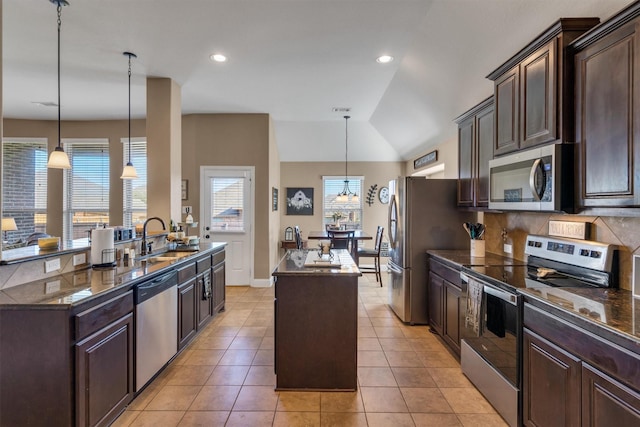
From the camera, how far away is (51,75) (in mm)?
3959

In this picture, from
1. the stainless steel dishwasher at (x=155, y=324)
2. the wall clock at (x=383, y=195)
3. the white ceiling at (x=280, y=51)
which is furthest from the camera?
the wall clock at (x=383, y=195)

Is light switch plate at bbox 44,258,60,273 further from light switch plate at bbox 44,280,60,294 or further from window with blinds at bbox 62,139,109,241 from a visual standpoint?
window with blinds at bbox 62,139,109,241

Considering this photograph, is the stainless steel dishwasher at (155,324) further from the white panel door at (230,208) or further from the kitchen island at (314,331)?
the white panel door at (230,208)

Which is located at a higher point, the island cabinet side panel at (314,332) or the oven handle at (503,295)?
the oven handle at (503,295)

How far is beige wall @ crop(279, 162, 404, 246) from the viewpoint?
24.5 ft

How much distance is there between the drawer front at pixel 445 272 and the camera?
2965 millimetres

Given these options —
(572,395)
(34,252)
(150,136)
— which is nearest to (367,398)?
(572,395)

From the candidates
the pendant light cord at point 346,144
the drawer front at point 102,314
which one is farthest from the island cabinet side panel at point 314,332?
the pendant light cord at point 346,144

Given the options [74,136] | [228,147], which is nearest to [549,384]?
[228,147]

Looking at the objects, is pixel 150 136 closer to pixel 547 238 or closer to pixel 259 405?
pixel 259 405

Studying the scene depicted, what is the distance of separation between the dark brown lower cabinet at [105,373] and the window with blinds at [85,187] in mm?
4484

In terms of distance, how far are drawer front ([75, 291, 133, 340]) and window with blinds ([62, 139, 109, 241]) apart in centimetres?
443

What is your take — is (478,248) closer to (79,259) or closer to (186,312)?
(186,312)

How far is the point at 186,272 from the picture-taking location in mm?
3131
